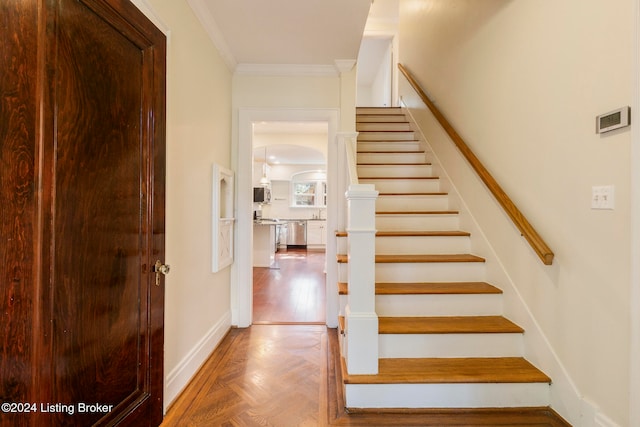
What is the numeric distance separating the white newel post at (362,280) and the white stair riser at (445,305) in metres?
0.39

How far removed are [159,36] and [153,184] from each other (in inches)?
29.9

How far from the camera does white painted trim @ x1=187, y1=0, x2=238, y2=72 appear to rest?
6.58 ft

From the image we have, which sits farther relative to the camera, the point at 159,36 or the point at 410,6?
the point at 410,6

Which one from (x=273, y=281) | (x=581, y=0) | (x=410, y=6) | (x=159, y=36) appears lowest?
(x=273, y=281)

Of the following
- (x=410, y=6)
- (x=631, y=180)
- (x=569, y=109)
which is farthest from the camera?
(x=410, y=6)

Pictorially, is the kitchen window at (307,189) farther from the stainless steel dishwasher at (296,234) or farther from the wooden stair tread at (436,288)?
the wooden stair tread at (436,288)

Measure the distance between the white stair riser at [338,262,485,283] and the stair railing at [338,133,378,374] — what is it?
61cm

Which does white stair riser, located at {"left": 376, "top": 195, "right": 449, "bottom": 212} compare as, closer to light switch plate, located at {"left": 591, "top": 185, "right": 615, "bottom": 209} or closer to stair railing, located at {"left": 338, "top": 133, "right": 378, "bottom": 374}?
stair railing, located at {"left": 338, "top": 133, "right": 378, "bottom": 374}

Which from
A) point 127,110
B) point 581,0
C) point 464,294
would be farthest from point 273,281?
point 581,0

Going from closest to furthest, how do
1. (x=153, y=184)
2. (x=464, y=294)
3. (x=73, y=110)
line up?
(x=73, y=110)
(x=153, y=184)
(x=464, y=294)

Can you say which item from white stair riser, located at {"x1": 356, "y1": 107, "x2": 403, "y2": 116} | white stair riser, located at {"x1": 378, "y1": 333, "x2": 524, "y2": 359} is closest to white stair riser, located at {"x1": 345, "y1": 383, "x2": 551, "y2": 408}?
white stair riser, located at {"x1": 378, "y1": 333, "x2": 524, "y2": 359}

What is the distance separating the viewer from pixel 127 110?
129cm

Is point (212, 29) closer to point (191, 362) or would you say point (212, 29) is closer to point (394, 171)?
point (394, 171)

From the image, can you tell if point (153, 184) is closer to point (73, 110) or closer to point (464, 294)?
point (73, 110)
